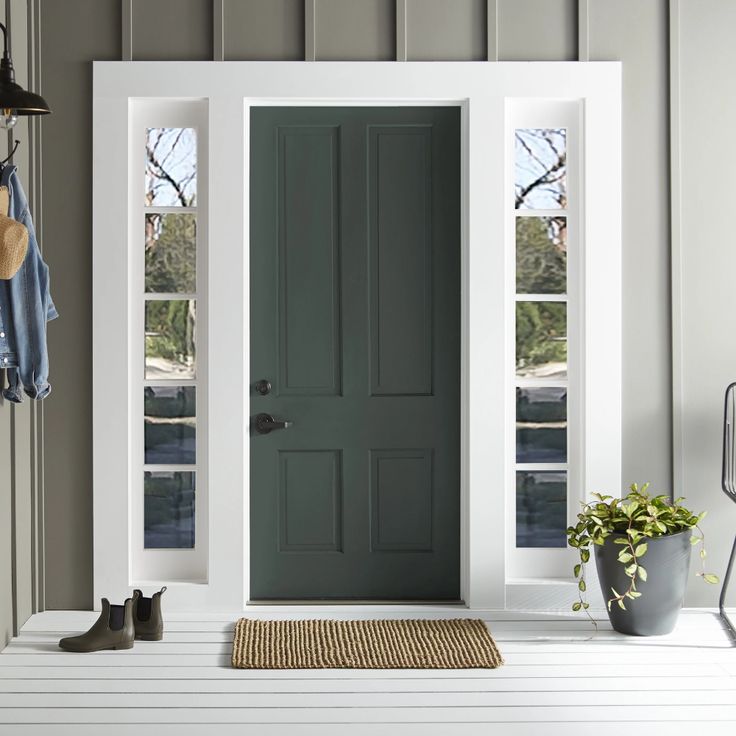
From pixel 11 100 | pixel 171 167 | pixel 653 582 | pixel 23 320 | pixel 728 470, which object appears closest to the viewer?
pixel 11 100

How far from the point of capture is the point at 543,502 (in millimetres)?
3664

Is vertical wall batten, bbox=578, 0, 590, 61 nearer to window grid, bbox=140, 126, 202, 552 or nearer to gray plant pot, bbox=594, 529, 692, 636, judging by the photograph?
window grid, bbox=140, 126, 202, 552

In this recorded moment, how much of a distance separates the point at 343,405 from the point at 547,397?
0.84 metres

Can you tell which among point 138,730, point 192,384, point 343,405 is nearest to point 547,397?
point 343,405

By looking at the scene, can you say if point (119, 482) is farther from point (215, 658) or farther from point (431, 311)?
point (431, 311)

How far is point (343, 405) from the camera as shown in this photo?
12.0 ft

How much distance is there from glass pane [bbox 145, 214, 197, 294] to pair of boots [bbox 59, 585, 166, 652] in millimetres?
1250

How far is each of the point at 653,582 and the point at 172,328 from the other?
209 cm

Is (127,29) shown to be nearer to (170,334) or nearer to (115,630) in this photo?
(170,334)

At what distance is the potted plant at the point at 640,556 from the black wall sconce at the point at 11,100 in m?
2.33

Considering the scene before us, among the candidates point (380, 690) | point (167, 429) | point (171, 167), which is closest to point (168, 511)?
point (167, 429)

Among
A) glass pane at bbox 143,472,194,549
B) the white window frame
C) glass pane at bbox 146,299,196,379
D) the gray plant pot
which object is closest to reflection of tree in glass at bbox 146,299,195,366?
glass pane at bbox 146,299,196,379

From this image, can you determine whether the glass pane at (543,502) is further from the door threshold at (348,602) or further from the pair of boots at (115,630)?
the pair of boots at (115,630)

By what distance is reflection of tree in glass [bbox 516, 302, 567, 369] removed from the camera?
3646mm
